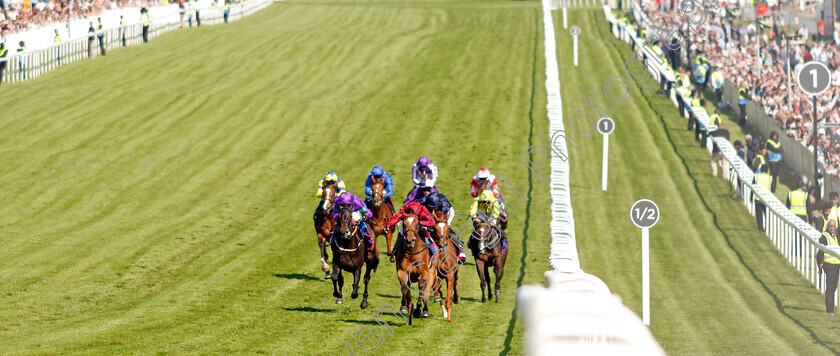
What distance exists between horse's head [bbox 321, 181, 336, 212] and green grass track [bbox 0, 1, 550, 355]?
153 centimetres

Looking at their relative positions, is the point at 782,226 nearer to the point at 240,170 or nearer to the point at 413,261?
the point at 413,261

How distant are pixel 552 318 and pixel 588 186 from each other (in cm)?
2213

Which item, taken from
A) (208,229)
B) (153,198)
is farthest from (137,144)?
(208,229)

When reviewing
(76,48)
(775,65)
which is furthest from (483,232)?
(76,48)

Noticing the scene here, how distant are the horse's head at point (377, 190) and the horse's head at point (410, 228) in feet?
10.8

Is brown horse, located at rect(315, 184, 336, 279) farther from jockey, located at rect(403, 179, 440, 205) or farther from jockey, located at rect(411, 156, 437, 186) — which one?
jockey, located at rect(403, 179, 440, 205)

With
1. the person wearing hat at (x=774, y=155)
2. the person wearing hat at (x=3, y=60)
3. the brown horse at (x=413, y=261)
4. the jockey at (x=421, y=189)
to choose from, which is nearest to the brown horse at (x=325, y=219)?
the jockey at (x=421, y=189)

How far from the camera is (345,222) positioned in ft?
45.2

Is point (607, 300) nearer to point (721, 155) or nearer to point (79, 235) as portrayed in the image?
point (79, 235)

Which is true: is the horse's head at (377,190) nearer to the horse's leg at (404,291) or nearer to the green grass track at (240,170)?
the green grass track at (240,170)

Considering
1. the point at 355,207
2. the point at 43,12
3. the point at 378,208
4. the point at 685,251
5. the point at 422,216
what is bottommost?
the point at 685,251

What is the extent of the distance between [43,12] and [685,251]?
102 ft

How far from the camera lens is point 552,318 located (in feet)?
16.7

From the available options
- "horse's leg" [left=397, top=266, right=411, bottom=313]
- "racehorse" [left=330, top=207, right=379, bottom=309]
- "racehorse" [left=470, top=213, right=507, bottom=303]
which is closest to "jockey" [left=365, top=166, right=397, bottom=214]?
"racehorse" [left=330, top=207, right=379, bottom=309]
